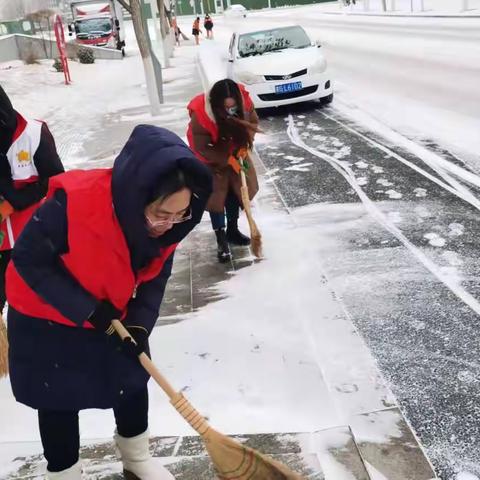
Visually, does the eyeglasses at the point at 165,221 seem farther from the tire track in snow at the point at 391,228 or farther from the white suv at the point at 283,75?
the white suv at the point at 283,75

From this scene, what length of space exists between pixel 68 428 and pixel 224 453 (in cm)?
52

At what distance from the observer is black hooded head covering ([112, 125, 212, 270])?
1.66 meters

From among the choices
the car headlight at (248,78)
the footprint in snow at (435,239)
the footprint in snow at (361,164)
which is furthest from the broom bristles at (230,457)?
the car headlight at (248,78)

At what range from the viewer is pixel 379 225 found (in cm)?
517

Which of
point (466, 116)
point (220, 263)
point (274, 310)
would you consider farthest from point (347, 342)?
point (466, 116)

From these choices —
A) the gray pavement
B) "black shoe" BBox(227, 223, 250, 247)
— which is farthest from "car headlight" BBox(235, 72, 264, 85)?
"black shoe" BBox(227, 223, 250, 247)

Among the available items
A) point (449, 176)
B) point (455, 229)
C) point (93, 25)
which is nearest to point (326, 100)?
point (449, 176)

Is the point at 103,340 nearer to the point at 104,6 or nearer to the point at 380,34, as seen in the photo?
the point at 380,34

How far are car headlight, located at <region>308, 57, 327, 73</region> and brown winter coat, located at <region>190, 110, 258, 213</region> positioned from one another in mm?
6167

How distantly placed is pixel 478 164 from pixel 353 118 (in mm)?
3300

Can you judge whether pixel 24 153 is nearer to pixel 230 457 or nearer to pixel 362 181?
pixel 230 457

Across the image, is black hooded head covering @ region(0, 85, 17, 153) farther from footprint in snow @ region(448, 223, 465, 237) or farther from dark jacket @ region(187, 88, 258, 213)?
footprint in snow @ region(448, 223, 465, 237)

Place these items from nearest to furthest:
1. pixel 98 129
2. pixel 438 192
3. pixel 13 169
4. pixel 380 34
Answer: pixel 13 169, pixel 438 192, pixel 98 129, pixel 380 34

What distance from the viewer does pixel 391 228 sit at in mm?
5082
